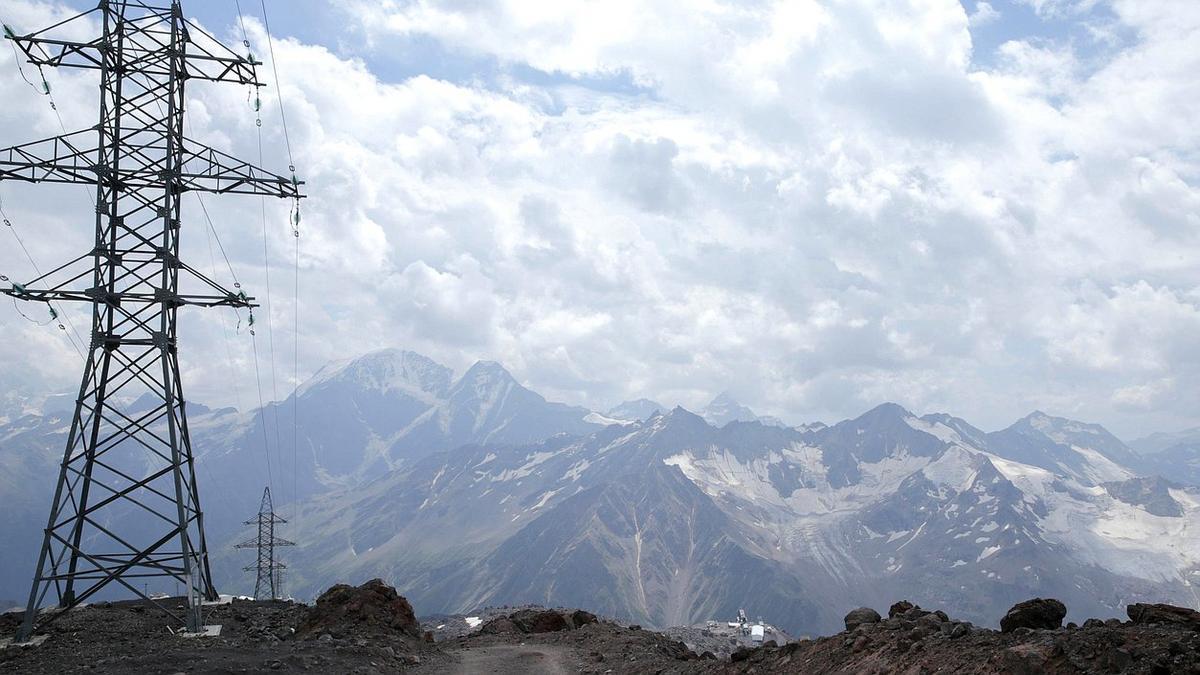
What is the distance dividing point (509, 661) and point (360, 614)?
21.4 ft

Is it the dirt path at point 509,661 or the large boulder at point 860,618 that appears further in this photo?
the dirt path at point 509,661

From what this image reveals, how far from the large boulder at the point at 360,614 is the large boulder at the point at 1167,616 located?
83.5 ft

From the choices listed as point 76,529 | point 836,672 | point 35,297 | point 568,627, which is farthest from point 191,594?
point 836,672

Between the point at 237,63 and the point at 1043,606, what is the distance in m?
37.5

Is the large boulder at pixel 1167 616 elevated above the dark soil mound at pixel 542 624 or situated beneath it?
situated beneath

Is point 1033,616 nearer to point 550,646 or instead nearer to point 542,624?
point 550,646

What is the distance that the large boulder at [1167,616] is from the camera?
18.3 meters

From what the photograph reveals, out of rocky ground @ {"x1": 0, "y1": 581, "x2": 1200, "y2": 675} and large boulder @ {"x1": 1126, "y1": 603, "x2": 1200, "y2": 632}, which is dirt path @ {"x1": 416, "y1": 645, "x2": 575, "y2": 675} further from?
large boulder @ {"x1": 1126, "y1": 603, "x2": 1200, "y2": 632}

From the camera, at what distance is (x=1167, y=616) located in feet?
63.0

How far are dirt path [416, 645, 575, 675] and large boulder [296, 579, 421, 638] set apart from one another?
2.63 m

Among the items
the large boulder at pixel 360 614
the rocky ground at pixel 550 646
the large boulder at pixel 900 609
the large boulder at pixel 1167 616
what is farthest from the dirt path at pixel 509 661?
the large boulder at pixel 1167 616

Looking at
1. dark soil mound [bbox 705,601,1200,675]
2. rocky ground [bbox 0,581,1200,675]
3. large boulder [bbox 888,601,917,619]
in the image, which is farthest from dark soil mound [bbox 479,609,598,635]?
dark soil mound [bbox 705,601,1200,675]

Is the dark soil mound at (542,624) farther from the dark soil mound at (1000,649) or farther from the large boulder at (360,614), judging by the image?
the dark soil mound at (1000,649)

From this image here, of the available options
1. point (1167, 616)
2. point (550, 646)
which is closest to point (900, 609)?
point (1167, 616)
